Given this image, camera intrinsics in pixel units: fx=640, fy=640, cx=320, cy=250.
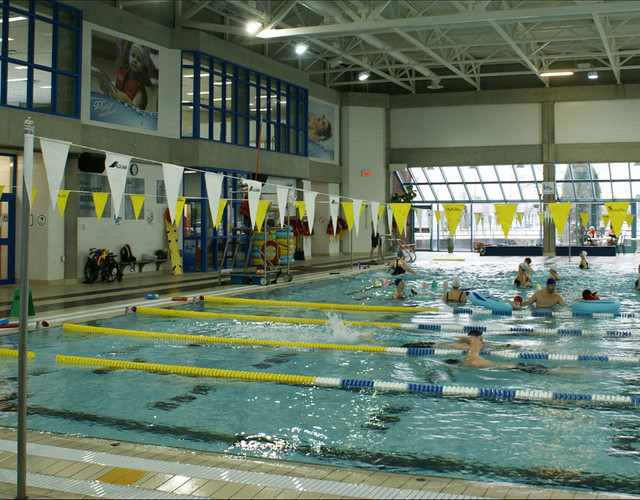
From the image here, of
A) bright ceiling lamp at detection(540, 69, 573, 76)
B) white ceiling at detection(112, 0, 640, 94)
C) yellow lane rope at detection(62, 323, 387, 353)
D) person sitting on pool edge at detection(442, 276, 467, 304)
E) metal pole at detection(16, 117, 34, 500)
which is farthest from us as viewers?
bright ceiling lamp at detection(540, 69, 573, 76)

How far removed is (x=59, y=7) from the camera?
48.3 ft

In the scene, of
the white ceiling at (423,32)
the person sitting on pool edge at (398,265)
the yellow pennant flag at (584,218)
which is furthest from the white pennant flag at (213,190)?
the yellow pennant flag at (584,218)

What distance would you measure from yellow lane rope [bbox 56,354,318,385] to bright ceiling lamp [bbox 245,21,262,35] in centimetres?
1164

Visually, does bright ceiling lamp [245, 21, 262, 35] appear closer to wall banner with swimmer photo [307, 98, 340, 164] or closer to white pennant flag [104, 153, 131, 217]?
white pennant flag [104, 153, 131, 217]

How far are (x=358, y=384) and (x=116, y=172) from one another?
4806mm

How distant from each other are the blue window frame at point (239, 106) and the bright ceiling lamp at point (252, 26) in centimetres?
216

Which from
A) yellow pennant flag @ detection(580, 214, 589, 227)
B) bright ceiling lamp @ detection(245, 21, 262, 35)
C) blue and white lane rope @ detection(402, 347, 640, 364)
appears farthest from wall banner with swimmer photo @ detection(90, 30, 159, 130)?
yellow pennant flag @ detection(580, 214, 589, 227)

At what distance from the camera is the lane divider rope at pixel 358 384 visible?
6055mm

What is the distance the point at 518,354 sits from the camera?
320 inches

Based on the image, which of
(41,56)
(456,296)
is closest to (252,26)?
(41,56)

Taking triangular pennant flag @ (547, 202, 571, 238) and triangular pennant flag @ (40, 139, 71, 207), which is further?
triangular pennant flag @ (547, 202, 571, 238)

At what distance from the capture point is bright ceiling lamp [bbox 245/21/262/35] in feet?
55.4

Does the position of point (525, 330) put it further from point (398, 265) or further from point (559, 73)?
point (559, 73)

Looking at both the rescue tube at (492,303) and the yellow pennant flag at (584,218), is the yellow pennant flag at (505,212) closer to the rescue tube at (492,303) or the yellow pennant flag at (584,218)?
the rescue tube at (492,303)
